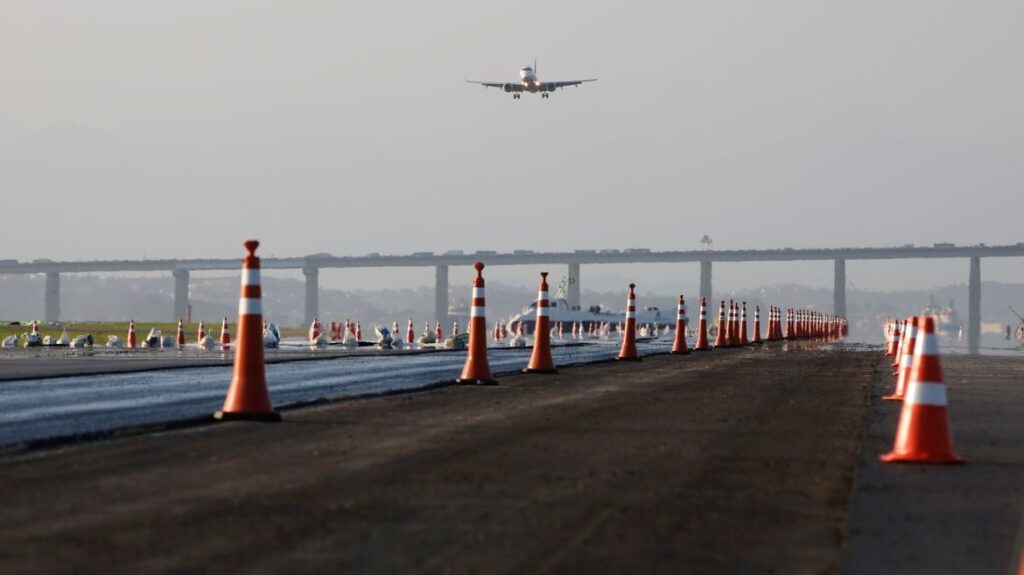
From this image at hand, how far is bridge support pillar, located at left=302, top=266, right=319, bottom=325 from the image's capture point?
185m

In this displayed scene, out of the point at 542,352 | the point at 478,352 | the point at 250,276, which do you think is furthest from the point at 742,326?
the point at 250,276

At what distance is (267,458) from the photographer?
8711 millimetres

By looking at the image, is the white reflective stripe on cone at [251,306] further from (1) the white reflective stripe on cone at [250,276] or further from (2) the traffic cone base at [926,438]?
(2) the traffic cone base at [926,438]

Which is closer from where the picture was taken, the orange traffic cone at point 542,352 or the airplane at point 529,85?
the orange traffic cone at point 542,352

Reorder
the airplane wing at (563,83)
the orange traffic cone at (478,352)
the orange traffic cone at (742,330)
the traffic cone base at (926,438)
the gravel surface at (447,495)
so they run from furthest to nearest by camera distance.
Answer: the airplane wing at (563,83), the orange traffic cone at (742,330), the orange traffic cone at (478,352), the traffic cone base at (926,438), the gravel surface at (447,495)

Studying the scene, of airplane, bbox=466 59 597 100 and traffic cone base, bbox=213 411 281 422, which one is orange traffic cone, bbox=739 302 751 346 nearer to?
traffic cone base, bbox=213 411 281 422

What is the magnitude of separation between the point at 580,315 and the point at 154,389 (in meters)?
142

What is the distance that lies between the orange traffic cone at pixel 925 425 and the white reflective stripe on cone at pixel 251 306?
4481mm

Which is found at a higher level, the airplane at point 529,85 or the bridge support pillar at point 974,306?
the airplane at point 529,85

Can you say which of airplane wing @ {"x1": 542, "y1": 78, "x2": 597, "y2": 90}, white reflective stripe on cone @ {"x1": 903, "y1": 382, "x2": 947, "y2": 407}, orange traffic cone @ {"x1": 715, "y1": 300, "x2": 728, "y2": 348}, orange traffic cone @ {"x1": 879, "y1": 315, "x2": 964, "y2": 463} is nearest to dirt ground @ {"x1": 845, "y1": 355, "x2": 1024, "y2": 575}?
orange traffic cone @ {"x1": 879, "y1": 315, "x2": 964, "y2": 463}

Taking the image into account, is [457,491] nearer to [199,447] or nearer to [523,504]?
[523,504]

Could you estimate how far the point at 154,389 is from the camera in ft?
50.7

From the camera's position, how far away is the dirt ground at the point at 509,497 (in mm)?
5711

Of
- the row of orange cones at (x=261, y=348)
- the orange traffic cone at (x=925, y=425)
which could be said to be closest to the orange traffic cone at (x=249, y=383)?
the row of orange cones at (x=261, y=348)
